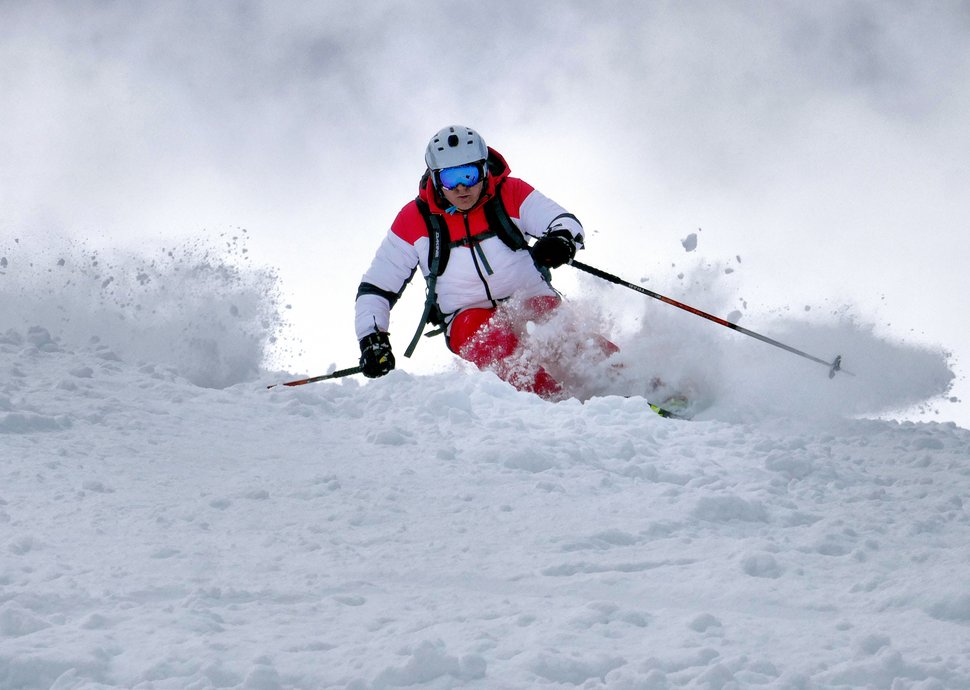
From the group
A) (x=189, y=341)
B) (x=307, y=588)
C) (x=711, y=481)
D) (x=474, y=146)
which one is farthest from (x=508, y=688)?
(x=189, y=341)

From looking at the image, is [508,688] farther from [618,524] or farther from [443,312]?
[443,312]

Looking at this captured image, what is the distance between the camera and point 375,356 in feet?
24.6

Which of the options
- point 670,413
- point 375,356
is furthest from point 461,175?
point 670,413

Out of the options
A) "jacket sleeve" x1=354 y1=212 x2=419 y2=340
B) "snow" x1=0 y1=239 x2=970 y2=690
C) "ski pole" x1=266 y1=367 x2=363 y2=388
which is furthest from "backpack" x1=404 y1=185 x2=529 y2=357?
"snow" x1=0 y1=239 x2=970 y2=690

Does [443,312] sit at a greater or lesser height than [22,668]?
greater

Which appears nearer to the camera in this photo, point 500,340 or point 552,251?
point 552,251

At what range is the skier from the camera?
7.52 metres

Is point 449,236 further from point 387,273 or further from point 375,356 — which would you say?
point 375,356

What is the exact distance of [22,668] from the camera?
2680mm

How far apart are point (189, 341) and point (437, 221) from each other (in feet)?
8.76

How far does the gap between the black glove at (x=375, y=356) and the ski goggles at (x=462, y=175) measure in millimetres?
1445

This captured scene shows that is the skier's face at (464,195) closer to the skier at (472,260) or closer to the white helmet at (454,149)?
the skier at (472,260)

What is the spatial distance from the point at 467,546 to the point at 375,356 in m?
3.84

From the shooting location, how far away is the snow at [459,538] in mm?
2771
